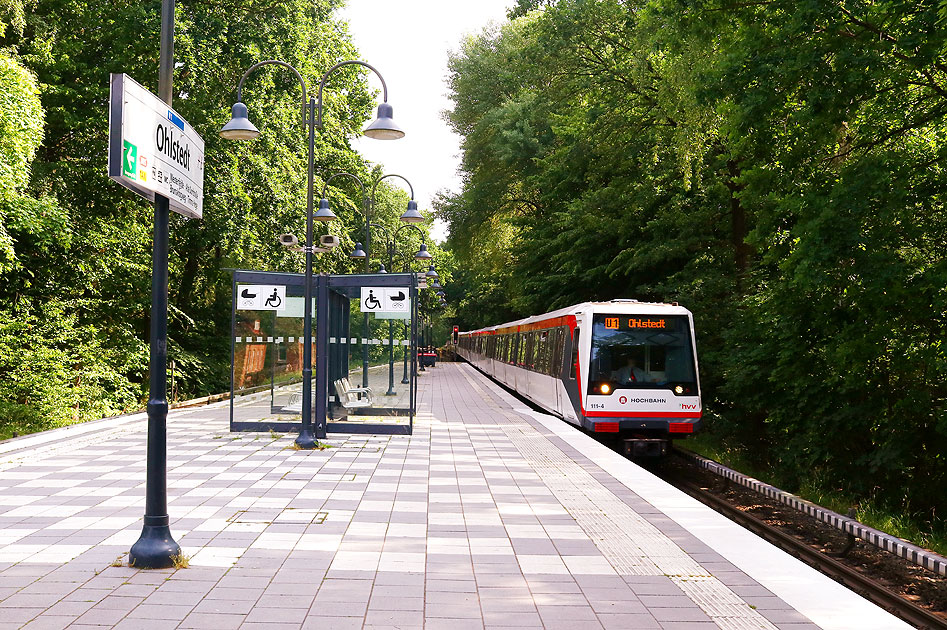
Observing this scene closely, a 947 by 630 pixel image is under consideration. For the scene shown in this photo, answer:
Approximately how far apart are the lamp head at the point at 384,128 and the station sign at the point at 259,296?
437cm

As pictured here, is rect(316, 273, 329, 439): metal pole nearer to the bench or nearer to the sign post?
the bench

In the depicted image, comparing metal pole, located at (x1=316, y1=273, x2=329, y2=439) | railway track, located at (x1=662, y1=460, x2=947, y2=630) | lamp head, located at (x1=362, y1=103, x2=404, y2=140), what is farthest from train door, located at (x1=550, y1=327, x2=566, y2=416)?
lamp head, located at (x1=362, y1=103, x2=404, y2=140)

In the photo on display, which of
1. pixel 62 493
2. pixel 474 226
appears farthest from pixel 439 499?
pixel 474 226

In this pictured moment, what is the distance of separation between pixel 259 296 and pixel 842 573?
1050 centimetres

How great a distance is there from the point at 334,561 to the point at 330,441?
8252mm

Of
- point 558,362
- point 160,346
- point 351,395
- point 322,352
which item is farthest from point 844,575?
point 558,362

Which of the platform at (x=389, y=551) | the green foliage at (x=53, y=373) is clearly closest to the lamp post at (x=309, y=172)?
the platform at (x=389, y=551)

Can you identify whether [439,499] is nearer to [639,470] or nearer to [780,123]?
[639,470]

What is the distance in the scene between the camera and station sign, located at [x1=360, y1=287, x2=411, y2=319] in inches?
595

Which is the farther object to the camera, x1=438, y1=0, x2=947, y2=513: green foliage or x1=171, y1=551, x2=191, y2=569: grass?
x1=438, y1=0, x2=947, y2=513: green foliage

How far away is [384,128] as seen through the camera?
11859 mm

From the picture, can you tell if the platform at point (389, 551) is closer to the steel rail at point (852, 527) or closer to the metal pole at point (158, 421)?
the metal pole at point (158, 421)

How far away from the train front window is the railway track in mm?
3168

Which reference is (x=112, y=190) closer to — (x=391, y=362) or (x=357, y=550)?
(x=391, y=362)
